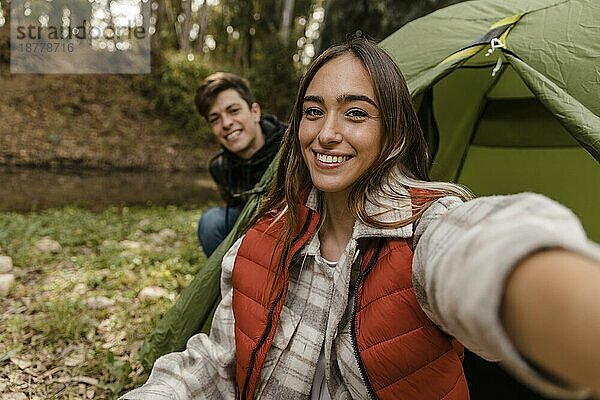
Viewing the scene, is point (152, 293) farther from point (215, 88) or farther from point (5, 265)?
point (215, 88)

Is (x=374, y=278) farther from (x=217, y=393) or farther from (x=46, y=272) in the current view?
(x=46, y=272)

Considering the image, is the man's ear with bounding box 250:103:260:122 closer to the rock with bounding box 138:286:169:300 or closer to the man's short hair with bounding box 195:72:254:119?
the man's short hair with bounding box 195:72:254:119

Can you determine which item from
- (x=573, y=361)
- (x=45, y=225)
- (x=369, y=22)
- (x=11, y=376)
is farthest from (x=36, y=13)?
(x=573, y=361)

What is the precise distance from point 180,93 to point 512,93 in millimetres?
11396

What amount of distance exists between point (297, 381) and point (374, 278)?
15.1 inches

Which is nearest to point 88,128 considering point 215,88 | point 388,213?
point 215,88

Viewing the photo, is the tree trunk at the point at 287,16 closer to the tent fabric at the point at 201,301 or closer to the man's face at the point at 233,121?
the man's face at the point at 233,121

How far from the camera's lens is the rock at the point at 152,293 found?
327 centimetres

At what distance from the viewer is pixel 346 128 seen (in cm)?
144

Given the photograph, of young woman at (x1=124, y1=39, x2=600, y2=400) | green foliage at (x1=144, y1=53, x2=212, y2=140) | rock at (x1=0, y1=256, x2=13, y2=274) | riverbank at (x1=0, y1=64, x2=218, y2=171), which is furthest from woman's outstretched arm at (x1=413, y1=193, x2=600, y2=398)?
green foliage at (x1=144, y1=53, x2=212, y2=140)

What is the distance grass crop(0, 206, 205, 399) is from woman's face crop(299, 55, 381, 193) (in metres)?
1.53

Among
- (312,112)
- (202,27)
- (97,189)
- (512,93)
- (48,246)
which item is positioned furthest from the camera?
(202,27)

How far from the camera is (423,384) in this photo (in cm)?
129

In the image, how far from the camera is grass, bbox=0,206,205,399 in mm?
2465
